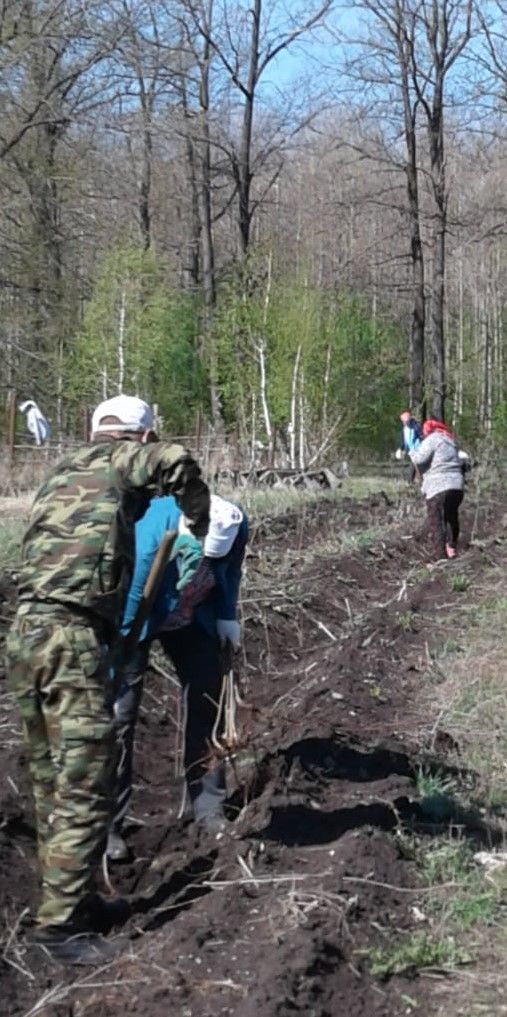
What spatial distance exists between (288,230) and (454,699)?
43.9 meters

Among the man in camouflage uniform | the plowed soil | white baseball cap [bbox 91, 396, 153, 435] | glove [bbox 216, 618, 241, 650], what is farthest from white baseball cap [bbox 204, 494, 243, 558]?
the plowed soil

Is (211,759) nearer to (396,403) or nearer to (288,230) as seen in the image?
(396,403)

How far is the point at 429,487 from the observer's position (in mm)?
14352

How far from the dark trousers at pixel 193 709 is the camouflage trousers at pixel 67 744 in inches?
41.4

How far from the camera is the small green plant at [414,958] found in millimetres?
4062

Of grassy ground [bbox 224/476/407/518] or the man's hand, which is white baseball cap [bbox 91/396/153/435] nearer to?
the man's hand

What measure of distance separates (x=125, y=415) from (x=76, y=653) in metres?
0.89

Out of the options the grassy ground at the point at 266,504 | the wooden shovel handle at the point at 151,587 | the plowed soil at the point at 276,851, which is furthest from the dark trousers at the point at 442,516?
the wooden shovel handle at the point at 151,587

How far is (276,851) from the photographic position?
197 inches

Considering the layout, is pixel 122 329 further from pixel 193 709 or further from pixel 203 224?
pixel 193 709

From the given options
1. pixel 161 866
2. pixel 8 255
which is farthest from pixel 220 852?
pixel 8 255

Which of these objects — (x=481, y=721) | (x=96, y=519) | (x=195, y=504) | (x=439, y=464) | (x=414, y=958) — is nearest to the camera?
(x=414, y=958)

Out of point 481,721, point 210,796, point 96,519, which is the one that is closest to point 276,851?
point 210,796

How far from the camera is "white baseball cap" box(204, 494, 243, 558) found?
5578mm
